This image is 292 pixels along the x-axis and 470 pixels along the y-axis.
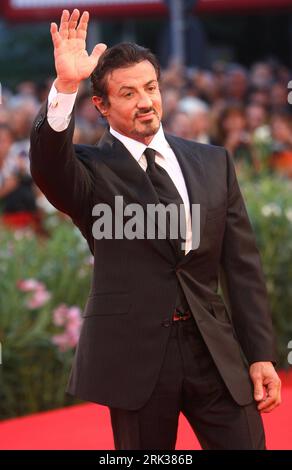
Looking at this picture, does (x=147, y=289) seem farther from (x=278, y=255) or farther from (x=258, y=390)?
(x=278, y=255)

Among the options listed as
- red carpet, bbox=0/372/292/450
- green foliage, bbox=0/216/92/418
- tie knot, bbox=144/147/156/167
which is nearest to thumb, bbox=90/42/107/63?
tie knot, bbox=144/147/156/167

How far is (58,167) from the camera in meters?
3.15

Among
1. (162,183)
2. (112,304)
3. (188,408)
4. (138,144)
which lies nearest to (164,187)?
(162,183)

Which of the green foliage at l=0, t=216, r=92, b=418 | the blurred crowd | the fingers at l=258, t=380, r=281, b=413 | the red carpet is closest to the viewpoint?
the fingers at l=258, t=380, r=281, b=413

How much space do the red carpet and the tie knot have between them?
180 centimetres

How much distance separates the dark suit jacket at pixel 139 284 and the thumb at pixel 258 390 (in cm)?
4

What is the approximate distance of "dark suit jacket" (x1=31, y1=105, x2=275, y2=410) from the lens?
3225 millimetres

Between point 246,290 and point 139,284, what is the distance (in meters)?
0.34

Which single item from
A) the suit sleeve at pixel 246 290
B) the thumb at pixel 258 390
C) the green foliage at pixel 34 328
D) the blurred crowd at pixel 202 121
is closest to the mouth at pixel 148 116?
the suit sleeve at pixel 246 290

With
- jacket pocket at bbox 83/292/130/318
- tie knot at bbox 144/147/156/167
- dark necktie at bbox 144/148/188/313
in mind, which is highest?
tie knot at bbox 144/147/156/167

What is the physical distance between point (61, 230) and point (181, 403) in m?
3.64

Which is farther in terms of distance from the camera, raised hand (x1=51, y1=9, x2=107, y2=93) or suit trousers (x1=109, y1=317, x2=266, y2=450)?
suit trousers (x1=109, y1=317, x2=266, y2=450)

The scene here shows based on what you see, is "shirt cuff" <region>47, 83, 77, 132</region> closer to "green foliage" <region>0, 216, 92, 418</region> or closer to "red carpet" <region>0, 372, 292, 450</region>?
"red carpet" <region>0, 372, 292, 450</region>
